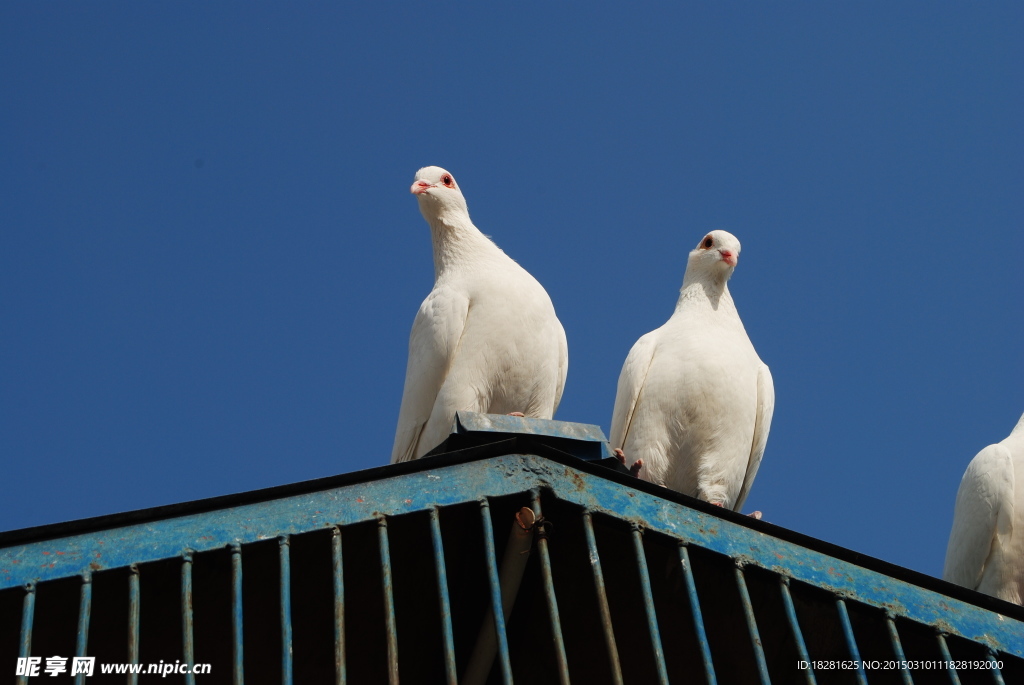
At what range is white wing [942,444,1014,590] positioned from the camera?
9.27 metres

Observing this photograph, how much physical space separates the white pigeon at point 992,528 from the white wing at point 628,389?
261 centimetres

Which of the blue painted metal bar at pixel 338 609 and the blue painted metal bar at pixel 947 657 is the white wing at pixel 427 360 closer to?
the blue painted metal bar at pixel 338 609

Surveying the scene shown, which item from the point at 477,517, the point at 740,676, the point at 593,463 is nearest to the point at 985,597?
the point at 740,676

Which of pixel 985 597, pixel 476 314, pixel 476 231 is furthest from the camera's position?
pixel 476 231

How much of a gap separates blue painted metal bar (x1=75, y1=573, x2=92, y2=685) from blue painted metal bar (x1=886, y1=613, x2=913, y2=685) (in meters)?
2.95

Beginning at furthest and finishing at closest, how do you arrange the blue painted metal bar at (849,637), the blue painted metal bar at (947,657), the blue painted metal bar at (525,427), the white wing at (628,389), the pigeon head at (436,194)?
the pigeon head at (436,194) < the white wing at (628,389) < the blue painted metal bar at (525,427) < the blue painted metal bar at (947,657) < the blue painted metal bar at (849,637)

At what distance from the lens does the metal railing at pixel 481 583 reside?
450cm

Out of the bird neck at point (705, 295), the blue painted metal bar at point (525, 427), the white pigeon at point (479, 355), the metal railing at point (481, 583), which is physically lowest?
the metal railing at point (481, 583)

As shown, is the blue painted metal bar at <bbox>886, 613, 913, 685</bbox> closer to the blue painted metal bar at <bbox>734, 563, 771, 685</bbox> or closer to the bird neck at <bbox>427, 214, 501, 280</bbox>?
the blue painted metal bar at <bbox>734, 563, 771, 685</bbox>

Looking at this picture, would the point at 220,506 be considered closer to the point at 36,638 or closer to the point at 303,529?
the point at 303,529

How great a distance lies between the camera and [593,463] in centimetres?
507

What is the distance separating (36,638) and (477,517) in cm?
176

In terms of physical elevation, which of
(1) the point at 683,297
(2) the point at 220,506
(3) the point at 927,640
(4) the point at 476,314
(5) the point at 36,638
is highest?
(1) the point at 683,297

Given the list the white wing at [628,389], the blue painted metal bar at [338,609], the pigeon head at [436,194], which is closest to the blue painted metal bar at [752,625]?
the blue painted metal bar at [338,609]
